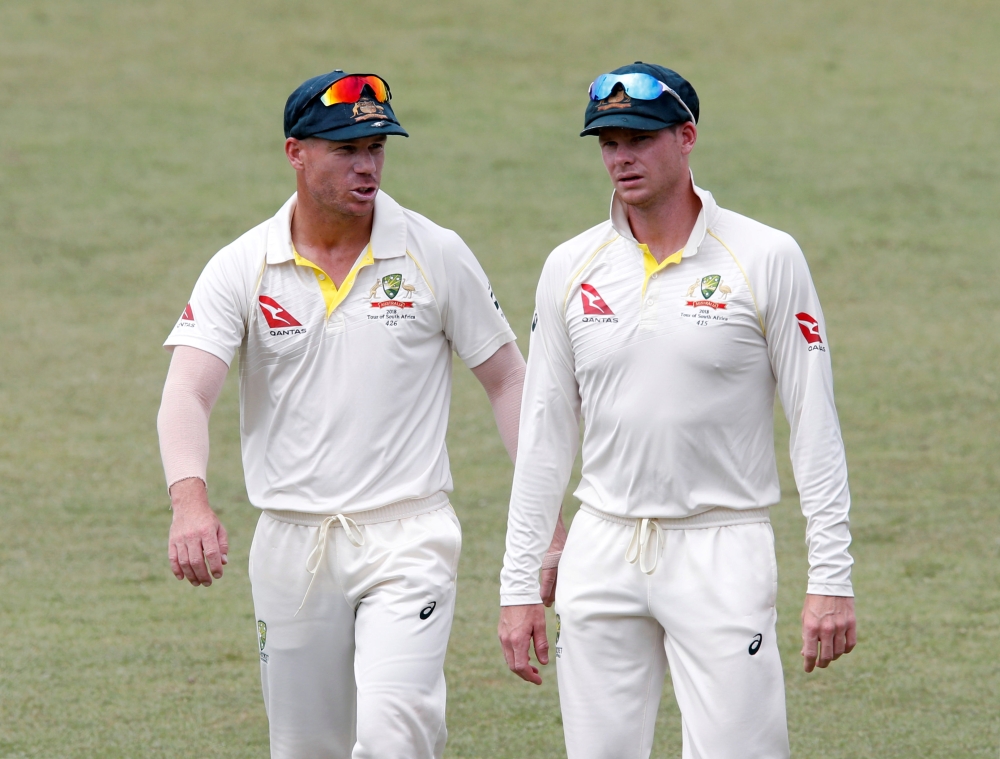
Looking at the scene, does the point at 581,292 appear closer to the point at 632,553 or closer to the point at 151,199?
the point at 632,553

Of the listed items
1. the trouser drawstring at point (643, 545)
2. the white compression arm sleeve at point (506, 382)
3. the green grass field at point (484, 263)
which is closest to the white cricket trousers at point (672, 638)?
the trouser drawstring at point (643, 545)

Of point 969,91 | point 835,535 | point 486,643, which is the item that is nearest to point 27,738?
point 486,643

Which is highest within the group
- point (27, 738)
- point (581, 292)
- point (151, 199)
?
point (151, 199)

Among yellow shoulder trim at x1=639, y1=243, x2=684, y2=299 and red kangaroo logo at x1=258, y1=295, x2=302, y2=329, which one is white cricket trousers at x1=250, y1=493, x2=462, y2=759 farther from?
yellow shoulder trim at x1=639, y1=243, x2=684, y2=299

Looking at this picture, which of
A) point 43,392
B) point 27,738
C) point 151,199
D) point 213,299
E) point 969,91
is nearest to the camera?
point 213,299

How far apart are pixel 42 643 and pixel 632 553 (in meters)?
4.61

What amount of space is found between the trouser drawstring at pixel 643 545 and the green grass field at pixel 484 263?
2.55 meters

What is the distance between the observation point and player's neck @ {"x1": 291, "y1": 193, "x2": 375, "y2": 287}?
495 cm

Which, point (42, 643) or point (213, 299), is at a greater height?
point (213, 299)

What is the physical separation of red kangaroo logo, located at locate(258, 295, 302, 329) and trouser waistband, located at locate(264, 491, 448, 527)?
573 mm

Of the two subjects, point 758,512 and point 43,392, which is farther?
point 43,392

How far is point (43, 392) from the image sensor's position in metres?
12.5

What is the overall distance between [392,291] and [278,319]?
36 cm

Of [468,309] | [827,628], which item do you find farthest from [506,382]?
[827,628]
